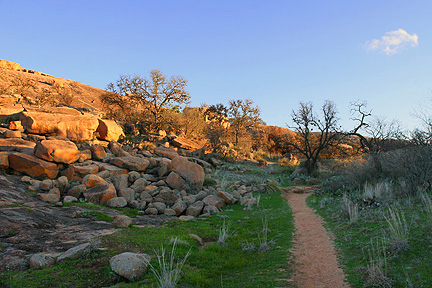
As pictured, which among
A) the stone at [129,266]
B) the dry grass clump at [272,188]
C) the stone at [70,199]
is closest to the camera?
the stone at [129,266]

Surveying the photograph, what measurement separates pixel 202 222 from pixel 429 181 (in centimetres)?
735

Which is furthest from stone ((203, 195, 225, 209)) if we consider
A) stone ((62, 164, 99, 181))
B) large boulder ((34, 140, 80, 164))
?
large boulder ((34, 140, 80, 164))

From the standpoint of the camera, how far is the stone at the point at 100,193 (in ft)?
34.1

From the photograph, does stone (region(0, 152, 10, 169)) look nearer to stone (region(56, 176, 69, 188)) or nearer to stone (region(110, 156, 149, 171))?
stone (region(56, 176, 69, 188))

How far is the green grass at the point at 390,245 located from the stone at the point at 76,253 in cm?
469

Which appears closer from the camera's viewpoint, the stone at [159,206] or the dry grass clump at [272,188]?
the stone at [159,206]

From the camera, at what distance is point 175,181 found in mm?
13555

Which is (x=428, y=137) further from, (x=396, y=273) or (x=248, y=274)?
(x=248, y=274)

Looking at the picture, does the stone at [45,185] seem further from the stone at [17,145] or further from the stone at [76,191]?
the stone at [17,145]

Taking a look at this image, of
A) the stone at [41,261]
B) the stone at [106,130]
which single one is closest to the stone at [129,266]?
the stone at [41,261]

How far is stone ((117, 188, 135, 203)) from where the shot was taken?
11109 millimetres

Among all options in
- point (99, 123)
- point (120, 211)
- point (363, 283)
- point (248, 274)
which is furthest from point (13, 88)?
point (363, 283)

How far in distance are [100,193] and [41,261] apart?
5706 mm

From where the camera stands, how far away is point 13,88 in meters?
28.3
